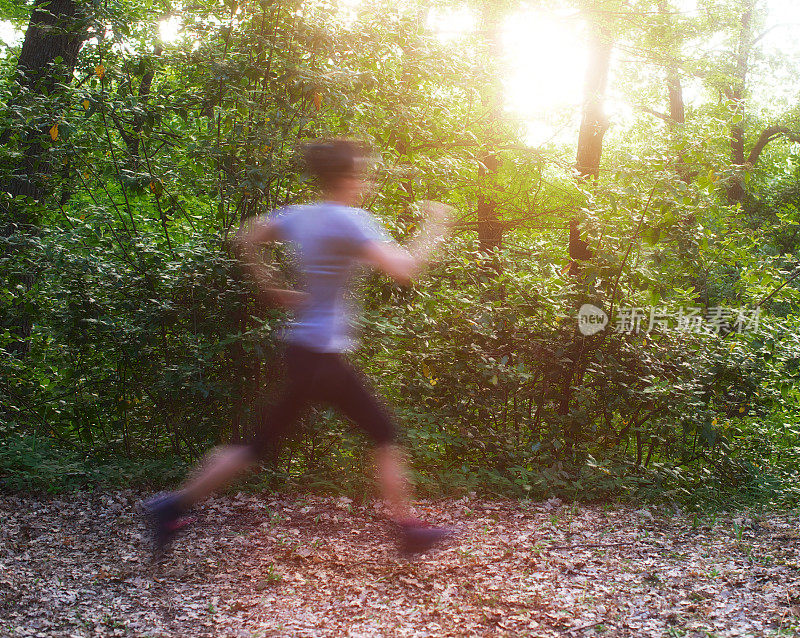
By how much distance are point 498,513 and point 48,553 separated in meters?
3.48

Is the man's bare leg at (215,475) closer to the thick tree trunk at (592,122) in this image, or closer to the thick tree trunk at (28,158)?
the thick tree trunk at (28,158)

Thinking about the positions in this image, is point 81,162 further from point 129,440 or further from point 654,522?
point 654,522

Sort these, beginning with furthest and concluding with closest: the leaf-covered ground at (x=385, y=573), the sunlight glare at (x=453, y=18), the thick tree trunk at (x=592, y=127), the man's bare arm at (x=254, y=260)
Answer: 1. the sunlight glare at (x=453, y=18)
2. the thick tree trunk at (x=592, y=127)
3. the man's bare arm at (x=254, y=260)
4. the leaf-covered ground at (x=385, y=573)

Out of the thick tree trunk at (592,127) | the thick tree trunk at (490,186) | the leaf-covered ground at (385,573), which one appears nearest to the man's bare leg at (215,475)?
the leaf-covered ground at (385,573)

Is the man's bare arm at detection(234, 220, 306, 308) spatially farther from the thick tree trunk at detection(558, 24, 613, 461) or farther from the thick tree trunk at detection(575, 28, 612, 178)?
the thick tree trunk at detection(575, 28, 612, 178)

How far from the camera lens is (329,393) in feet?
13.6

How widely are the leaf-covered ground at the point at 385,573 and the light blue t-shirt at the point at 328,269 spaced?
1553 mm

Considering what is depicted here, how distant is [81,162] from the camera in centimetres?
657

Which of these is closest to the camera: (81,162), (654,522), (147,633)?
(147,633)

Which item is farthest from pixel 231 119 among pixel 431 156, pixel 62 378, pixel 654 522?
pixel 654 522

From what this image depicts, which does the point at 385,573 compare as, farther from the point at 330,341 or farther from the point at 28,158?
the point at 28,158

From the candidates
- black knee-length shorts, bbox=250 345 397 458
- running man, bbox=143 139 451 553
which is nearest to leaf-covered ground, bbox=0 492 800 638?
running man, bbox=143 139 451 553

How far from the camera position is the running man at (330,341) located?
4.16m

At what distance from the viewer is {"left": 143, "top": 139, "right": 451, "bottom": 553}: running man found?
4.16 m
